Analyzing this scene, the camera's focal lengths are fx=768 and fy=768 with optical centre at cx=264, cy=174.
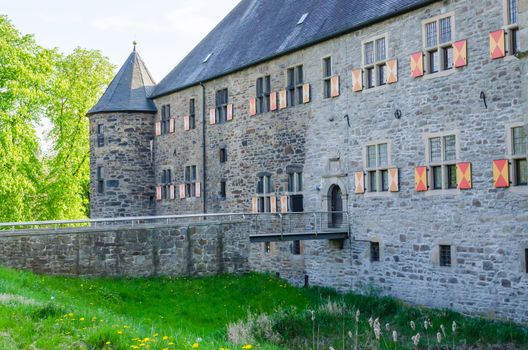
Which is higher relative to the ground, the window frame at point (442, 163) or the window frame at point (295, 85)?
the window frame at point (295, 85)

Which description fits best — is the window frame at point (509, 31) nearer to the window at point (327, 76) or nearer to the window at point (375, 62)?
the window at point (375, 62)

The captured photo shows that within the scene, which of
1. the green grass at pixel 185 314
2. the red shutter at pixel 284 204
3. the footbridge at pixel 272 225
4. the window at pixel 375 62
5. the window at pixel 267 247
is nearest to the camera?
the green grass at pixel 185 314

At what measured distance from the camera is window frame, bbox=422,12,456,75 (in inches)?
701

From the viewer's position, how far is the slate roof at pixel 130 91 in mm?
32500

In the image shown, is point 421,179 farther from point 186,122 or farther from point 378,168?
point 186,122

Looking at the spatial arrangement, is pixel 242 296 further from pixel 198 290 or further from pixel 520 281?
pixel 520 281

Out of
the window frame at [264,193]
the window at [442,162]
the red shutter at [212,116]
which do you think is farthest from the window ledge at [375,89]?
the red shutter at [212,116]

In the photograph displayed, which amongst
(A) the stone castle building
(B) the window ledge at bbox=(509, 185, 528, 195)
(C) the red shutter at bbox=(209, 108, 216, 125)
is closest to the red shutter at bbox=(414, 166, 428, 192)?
(A) the stone castle building

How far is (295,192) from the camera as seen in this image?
77.6 ft

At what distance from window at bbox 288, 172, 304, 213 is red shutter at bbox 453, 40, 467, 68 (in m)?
7.22

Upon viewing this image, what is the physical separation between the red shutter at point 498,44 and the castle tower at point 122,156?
18.7m

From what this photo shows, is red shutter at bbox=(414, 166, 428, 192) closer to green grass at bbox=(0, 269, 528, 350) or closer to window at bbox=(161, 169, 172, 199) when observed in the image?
green grass at bbox=(0, 269, 528, 350)

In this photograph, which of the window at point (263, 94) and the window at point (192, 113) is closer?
the window at point (263, 94)

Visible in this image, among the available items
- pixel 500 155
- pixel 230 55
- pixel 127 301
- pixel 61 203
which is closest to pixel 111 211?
pixel 61 203
